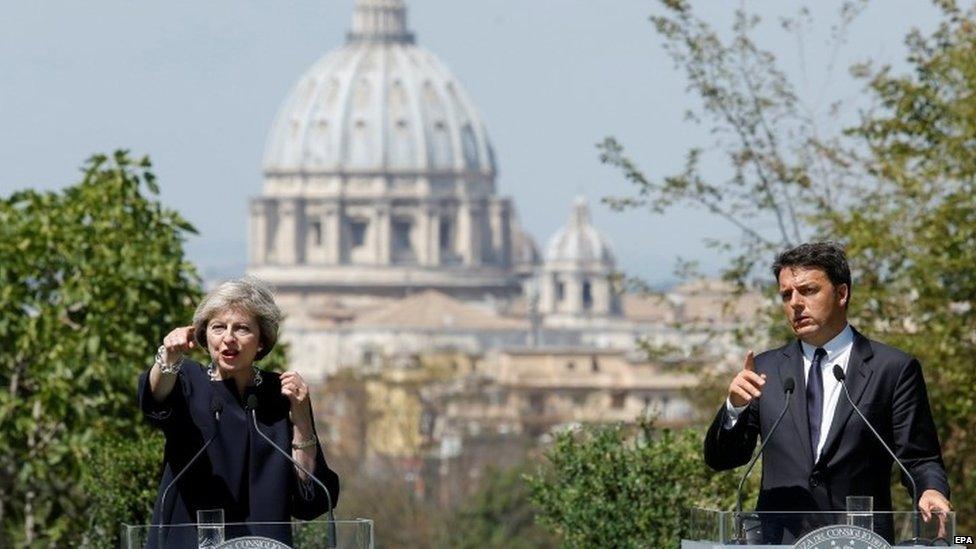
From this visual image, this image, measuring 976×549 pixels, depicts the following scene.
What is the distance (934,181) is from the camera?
1558cm

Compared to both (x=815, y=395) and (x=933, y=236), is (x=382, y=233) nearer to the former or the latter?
(x=933, y=236)

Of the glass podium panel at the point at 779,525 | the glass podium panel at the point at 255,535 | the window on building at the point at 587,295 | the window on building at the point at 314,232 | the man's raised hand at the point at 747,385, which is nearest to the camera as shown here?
the glass podium panel at the point at 255,535

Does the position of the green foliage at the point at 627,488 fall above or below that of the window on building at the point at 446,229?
below

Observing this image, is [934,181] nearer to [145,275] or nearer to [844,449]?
[145,275]

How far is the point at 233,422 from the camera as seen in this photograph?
606 centimetres

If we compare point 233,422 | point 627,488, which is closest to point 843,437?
point 233,422

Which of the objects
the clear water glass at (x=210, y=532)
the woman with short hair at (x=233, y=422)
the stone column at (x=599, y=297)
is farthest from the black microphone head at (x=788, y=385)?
the stone column at (x=599, y=297)

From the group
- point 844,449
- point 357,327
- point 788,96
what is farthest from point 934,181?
point 357,327

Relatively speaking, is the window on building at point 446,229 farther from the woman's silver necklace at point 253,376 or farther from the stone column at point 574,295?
the woman's silver necklace at point 253,376

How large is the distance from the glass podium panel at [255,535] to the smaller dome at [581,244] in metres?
178

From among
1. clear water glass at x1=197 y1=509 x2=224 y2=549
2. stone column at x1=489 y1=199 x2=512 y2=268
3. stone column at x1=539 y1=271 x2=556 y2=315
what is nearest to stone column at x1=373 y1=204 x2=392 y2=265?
stone column at x1=489 y1=199 x2=512 y2=268

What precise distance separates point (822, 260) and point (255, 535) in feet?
4.12

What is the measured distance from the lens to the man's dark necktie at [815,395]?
6.11m

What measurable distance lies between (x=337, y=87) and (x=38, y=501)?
17471 cm
